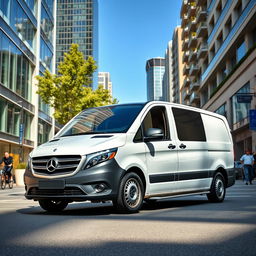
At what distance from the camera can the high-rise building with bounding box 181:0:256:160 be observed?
1135 inches

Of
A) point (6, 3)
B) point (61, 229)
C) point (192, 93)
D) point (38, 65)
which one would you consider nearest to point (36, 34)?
point (38, 65)

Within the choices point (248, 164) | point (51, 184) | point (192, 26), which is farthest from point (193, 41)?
point (51, 184)

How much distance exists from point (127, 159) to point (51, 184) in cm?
122

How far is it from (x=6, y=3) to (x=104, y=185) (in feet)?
83.4

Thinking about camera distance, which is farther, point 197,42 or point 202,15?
point 197,42

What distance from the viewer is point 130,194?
6.67 meters

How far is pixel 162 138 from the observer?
24.8ft

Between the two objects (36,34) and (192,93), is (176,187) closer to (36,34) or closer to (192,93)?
(36,34)

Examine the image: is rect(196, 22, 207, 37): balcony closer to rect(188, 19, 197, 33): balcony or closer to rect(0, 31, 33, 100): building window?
rect(188, 19, 197, 33): balcony

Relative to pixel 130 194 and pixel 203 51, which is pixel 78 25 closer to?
pixel 203 51

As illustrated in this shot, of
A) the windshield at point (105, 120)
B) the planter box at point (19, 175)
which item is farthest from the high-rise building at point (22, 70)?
the windshield at point (105, 120)

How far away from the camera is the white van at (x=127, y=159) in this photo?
6.31 metres

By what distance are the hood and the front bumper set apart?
27cm

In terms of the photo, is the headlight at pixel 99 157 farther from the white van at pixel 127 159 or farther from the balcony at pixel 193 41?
the balcony at pixel 193 41
